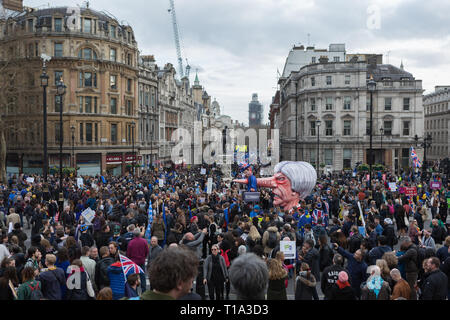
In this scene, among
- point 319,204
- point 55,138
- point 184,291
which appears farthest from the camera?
point 55,138

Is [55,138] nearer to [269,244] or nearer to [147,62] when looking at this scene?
[147,62]

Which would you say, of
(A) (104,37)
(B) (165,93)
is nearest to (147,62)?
(B) (165,93)

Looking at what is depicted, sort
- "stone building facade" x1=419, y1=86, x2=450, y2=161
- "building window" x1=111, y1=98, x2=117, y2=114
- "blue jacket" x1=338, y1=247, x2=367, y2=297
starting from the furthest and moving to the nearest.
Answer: "stone building facade" x1=419, y1=86, x2=450, y2=161, "building window" x1=111, y1=98, x2=117, y2=114, "blue jacket" x1=338, y1=247, x2=367, y2=297

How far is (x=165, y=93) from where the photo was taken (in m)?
70.0

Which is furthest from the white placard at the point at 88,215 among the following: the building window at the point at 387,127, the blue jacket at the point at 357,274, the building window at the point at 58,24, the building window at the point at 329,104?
the building window at the point at 387,127

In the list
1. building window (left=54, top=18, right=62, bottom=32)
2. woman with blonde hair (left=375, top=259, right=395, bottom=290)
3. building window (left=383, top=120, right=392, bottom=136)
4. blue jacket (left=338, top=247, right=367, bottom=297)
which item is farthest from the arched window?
woman with blonde hair (left=375, top=259, right=395, bottom=290)

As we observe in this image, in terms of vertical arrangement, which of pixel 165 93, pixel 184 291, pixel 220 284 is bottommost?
pixel 220 284

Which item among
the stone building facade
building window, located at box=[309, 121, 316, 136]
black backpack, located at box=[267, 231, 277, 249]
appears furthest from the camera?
the stone building facade

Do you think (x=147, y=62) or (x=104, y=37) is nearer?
(x=104, y=37)

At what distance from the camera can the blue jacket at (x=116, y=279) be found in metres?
8.59

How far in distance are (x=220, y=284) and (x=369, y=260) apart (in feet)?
12.7

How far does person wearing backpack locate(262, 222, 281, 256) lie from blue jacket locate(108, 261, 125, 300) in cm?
499

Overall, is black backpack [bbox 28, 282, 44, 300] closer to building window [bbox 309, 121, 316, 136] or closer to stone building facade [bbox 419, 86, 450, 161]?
building window [bbox 309, 121, 316, 136]

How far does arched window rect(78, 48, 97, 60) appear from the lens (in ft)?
161
